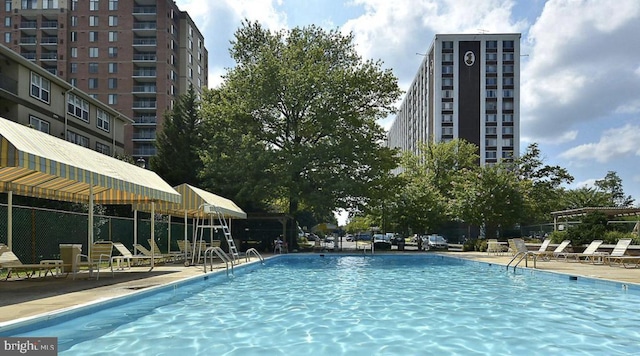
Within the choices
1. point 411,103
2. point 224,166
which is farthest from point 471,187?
point 411,103

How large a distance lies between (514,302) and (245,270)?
997 cm

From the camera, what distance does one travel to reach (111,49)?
6266 centimetres

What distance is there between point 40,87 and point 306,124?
54.8 feet

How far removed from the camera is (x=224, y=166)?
30.6m

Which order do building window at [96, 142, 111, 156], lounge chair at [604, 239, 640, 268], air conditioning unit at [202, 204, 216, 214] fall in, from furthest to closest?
building window at [96, 142, 111, 156] < lounge chair at [604, 239, 640, 268] < air conditioning unit at [202, 204, 216, 214]

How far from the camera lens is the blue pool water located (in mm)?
7031

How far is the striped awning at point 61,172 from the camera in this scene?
8695mm

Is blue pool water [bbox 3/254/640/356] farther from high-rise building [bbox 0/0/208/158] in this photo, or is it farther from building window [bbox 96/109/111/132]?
high-rise building [bbox 0/0/208/158]

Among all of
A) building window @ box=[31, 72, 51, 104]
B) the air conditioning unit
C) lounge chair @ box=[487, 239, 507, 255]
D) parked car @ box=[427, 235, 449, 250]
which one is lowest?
parked car @ box=[427, 235, 449, 250]

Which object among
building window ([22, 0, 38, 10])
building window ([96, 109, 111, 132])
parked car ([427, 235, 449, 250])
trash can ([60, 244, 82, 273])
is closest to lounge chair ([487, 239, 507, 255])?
parked car ([427, 235, 449, 250])

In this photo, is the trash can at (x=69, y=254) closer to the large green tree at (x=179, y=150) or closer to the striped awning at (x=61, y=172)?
the striped awning at (x=61, y=172)

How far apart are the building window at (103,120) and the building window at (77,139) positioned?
2171 millimetres

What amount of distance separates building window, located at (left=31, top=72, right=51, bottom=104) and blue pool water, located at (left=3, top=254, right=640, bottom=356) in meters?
23.5

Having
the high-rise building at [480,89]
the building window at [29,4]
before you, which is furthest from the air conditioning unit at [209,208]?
the high-rise building at [480,89]
